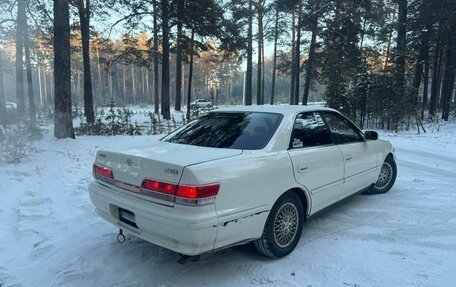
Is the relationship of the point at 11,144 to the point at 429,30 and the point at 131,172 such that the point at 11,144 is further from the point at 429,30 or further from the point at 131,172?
the point at 429,30

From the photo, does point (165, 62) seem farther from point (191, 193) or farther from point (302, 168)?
point (191, 193)

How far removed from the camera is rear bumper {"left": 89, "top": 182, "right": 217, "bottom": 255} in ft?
8.95

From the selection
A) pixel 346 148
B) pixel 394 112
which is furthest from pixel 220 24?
pixel 346 148

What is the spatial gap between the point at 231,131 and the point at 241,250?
1.31 m

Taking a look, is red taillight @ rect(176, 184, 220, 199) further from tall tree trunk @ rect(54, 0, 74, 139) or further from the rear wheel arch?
tall tree trunk @ rect(54, 0, 74, 139)

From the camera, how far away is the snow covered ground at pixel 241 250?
10.4 feet

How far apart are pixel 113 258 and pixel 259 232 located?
1.57 metres

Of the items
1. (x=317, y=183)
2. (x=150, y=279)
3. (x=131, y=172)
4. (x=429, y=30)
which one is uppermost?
(x=429, y=30)

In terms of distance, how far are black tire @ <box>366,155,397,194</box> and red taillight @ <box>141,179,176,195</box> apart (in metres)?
4.06

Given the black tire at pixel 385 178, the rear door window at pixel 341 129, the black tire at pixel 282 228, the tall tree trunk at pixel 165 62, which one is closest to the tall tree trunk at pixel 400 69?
the black tire at pixel 385 178

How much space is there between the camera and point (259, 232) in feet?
10.5

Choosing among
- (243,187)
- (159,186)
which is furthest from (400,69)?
(159,186)

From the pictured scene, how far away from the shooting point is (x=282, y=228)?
3.53 metres

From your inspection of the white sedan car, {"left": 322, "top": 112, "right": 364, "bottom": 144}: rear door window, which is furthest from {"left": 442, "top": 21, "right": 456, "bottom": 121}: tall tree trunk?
the white sedan car
